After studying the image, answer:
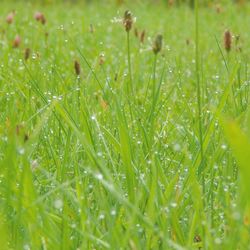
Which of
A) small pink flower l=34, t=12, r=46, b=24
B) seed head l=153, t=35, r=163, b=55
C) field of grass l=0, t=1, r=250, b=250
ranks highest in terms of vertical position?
small pink flower l=34, t=12, r=46, b=24

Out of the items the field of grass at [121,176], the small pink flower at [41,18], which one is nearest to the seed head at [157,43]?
the field of grass at [121,176]

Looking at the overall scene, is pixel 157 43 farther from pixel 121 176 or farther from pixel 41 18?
pixel 41 18

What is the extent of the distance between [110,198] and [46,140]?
386mm

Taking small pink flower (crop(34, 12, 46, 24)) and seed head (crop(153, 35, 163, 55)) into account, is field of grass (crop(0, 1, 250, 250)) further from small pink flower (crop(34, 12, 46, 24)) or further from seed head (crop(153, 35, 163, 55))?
small pink flower (crop(34, 12, 46, 24))

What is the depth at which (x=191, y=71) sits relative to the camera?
11.2 feet

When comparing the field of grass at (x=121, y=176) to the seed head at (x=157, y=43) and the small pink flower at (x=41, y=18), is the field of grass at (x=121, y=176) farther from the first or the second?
the small pink flower at (x=41, y=18)

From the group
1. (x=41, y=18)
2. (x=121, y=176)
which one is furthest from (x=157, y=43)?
(x=41, y=18)

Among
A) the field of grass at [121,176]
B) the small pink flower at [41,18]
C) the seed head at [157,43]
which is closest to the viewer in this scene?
the field of grass at [121,176]

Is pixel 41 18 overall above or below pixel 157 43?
above

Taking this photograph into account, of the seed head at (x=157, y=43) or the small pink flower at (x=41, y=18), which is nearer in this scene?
the seed head at (x=157, y=43)

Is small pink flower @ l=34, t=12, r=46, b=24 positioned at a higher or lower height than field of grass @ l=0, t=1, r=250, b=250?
higher

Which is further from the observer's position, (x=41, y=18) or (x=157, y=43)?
(x=41, y=18)

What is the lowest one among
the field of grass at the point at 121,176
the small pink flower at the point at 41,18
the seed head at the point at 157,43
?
the field of grass at the point at 121,176

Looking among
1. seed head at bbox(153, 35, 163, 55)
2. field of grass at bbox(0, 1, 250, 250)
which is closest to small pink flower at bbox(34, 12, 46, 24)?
field of grass at bbox(0, 1, 250, 250)
